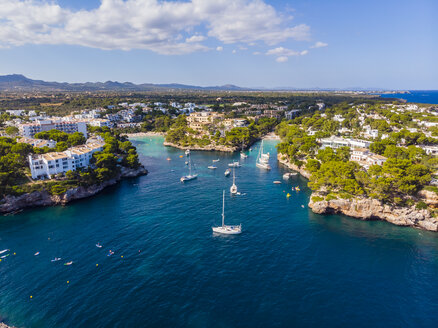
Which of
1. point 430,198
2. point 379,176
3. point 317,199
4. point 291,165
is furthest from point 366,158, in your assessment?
point 317,199

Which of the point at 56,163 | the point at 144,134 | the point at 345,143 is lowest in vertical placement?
→ the point at 144,134

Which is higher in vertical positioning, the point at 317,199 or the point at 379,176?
the point at 379,176

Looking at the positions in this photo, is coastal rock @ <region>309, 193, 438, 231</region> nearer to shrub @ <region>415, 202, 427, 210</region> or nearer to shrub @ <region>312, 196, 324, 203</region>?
shrub @ <region>312, 196, 324, 203</region>

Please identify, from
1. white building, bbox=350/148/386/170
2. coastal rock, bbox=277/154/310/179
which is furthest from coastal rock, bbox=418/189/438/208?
coastal rock, bbox=277/154/310/179

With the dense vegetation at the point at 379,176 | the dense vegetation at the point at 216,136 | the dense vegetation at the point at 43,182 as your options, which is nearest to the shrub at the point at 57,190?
the dense vegetation at the point at 43,182

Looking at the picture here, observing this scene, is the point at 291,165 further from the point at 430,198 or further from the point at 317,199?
the point at 430,198

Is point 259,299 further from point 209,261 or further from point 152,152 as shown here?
point 152,152
